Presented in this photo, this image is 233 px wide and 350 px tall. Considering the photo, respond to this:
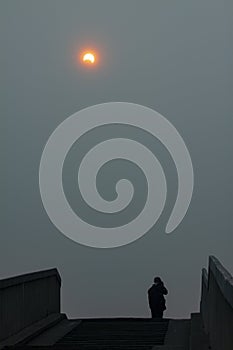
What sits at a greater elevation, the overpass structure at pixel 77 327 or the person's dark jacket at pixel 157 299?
the person's dark jacket at pixel 157 299

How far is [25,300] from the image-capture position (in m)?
10.9

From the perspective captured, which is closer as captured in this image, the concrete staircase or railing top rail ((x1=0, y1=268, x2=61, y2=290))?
the concrete staircase

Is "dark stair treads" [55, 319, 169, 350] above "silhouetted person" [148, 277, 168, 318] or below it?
below

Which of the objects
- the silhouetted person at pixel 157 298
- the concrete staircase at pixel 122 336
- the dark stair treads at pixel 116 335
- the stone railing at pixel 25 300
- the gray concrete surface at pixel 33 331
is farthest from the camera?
the silhouetted person at pixel 157 298

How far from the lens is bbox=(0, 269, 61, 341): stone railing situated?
367 inches

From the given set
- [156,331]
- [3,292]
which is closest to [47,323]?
[156,331]

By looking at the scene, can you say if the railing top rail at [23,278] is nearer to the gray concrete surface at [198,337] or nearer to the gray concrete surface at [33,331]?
the gray concrete surface at [33,331]

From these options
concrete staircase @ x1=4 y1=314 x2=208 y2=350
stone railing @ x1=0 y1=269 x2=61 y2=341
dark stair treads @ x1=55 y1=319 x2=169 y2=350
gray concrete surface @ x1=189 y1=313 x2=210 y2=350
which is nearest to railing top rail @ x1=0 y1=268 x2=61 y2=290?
stone railing @ x1=0 y1=269 x2=61 y2=341

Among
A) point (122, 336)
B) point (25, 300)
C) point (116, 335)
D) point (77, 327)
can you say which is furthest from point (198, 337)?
point (77, 327)

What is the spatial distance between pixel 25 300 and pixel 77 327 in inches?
74.2

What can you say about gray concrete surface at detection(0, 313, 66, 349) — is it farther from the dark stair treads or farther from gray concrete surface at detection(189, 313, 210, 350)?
gray concrete surface at detection(189, 313, 210, 350)

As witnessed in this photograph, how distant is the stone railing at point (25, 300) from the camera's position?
9.32 metres

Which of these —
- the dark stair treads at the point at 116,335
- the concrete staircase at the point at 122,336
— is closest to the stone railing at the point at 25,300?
the concrete staircase at the point at 122,336

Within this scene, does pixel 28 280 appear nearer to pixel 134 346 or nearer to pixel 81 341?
pixel 81 341
